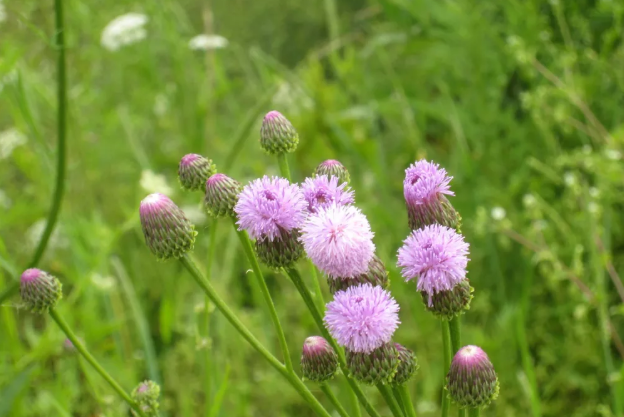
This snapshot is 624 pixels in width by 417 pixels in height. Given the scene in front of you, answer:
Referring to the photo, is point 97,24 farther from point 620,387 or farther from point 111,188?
point 620,387

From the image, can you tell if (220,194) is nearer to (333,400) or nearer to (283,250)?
(283,250)

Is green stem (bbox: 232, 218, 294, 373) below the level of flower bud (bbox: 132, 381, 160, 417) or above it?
above

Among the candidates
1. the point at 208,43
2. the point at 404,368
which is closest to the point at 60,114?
the point at 404,368

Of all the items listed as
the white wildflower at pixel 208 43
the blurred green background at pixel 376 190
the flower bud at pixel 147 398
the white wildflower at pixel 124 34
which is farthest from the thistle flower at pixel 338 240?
the white wildflower at pixel 124 34

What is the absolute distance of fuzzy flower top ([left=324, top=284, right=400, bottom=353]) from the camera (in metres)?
0.69

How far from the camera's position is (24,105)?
125 centimetres

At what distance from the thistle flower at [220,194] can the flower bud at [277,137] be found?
0.36 ft

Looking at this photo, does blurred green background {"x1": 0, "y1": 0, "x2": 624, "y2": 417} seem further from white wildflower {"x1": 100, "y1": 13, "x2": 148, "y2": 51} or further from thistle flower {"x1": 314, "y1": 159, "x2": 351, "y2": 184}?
thistle flower {"x1": 314, "y1": 159, "x2": 351, "y2": 184}

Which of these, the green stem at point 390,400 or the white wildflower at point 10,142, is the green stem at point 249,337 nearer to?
the green stem at point 390,400

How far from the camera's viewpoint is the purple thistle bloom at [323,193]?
757 mm

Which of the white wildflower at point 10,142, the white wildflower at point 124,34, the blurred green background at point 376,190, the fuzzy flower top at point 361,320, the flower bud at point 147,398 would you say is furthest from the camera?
the white wildflower at point 124,34

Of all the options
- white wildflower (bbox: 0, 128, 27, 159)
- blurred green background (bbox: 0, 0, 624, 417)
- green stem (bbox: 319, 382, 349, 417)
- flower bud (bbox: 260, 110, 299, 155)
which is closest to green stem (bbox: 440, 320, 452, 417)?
green stem (bbox: 319, 382, 349, 417)

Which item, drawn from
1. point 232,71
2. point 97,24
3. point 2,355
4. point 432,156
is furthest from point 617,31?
point 232,71

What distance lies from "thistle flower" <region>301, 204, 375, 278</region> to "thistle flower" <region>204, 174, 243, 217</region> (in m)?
0.14
